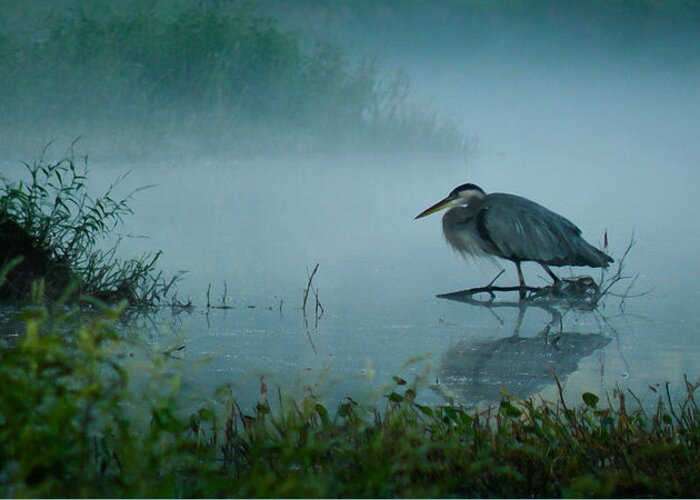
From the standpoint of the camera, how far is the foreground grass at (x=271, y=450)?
6.43ft

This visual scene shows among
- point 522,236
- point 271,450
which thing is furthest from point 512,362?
point 271,450

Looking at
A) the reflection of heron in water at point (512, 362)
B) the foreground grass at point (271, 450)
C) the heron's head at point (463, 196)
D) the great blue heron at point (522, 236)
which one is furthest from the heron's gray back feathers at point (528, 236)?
the foreground grass at point (271, 450)

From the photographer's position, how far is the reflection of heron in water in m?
3.66

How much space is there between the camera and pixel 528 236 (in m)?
5.62

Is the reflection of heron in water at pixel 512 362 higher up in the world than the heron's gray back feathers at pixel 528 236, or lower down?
lower down

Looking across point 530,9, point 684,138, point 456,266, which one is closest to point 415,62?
point 530,9

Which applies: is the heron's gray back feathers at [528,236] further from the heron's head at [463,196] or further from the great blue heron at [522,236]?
the heron's head at [463,196]

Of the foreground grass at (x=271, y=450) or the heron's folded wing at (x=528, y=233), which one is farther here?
the heron's folded wing at (x=528, y=233)

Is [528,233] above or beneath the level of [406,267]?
above

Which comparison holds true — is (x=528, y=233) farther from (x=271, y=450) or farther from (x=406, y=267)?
(x=271, y=450)

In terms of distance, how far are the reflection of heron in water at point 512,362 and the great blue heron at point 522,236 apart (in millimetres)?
701

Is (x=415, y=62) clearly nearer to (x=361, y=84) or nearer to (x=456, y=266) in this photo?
(x=361, y=84)

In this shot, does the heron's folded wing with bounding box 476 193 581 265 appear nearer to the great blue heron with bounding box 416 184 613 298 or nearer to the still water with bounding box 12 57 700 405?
the great blue heron with bounding box 416 184 613 298

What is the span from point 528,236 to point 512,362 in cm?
158
